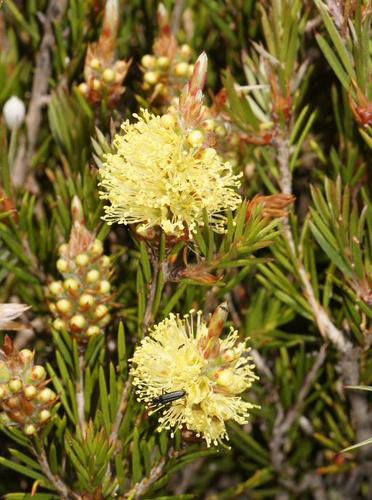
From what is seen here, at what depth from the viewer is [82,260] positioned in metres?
0.79

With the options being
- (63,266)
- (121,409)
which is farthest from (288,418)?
(63,266)

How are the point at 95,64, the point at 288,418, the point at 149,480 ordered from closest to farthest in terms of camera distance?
the point at 149,480 → the point at 95,64 → the point at 288,418

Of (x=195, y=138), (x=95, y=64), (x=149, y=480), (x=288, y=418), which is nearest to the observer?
(x=195, y=138)

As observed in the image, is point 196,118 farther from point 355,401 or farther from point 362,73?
point 355,401

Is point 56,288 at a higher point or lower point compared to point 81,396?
higher

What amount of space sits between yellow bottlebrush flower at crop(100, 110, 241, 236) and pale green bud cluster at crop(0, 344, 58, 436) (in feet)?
0.57

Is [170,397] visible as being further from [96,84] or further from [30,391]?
[96,84]

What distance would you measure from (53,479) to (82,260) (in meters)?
0.24

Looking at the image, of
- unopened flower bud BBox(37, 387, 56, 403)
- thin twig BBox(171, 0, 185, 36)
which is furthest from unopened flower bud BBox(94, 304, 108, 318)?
thin twig BBox(171, 0, 185, 36)

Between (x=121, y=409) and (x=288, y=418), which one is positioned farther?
(x=288, y=418)

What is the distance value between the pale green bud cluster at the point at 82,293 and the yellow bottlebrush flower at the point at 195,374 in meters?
0.08

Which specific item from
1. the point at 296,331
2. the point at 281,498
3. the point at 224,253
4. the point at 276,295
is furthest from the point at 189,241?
the point at 281,498

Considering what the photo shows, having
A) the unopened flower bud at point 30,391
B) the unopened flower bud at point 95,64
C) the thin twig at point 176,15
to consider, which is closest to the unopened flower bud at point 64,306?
the unopened flower bud at point 30,391

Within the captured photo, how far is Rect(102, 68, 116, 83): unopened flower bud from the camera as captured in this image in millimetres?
876
